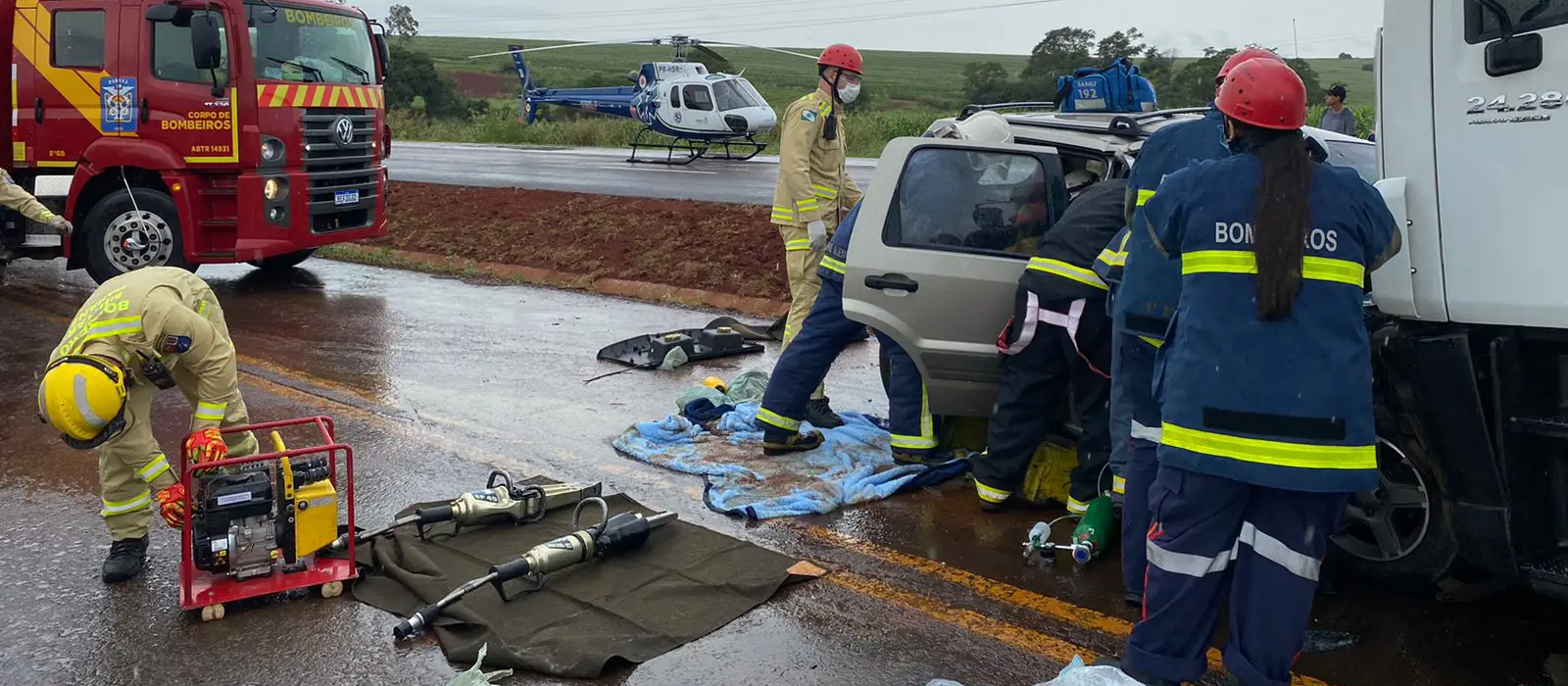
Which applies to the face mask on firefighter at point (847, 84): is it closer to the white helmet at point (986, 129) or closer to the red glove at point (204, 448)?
the white helmet at point (986, 129)

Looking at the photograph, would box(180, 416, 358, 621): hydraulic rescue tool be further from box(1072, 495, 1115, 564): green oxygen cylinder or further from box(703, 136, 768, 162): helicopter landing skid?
box(703, 136, 768, 162): helicopter landing skid

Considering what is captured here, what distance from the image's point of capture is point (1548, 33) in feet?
10.6

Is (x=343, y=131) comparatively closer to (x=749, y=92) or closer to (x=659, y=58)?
(x=749, y=92)

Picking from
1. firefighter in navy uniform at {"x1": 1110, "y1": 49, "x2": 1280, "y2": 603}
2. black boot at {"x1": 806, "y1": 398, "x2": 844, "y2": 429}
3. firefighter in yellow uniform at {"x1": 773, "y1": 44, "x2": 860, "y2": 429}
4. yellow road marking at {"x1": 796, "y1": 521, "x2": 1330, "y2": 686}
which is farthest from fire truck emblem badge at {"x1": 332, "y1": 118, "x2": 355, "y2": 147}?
firefighter in navy uniform at {"x1": 1110, "y1": 49, "x2": 1280, "y2": 603}

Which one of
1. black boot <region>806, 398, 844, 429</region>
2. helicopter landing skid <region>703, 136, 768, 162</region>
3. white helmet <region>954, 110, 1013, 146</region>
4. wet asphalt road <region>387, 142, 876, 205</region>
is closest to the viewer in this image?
white helmet <region>954, 110, 1013, 146</region>

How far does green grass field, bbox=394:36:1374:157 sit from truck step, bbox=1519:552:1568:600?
5.97 metres

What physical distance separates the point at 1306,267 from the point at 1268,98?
1.55ft

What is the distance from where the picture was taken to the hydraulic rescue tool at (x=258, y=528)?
433 centimetres

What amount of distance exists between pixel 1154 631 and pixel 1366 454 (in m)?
0.75

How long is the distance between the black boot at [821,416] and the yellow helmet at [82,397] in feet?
11.1

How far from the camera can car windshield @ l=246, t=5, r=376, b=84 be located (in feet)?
35.5

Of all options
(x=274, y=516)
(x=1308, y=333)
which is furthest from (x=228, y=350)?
(x=1308, y=333)

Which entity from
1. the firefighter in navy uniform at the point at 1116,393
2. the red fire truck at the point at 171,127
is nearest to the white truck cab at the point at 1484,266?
the firefighter in navy uniform at the point at 1116,393

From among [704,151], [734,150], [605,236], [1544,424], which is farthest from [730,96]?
[1544,424]
